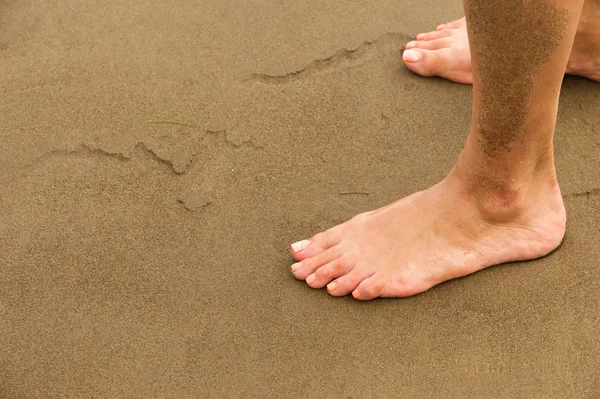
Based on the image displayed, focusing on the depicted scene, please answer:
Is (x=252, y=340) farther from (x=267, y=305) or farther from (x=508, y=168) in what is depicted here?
(x=508, y=168)

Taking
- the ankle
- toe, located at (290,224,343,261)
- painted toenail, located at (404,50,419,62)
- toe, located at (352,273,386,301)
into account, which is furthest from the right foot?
toe, located at (352,273,386,301)

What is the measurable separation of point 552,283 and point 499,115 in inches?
18.3

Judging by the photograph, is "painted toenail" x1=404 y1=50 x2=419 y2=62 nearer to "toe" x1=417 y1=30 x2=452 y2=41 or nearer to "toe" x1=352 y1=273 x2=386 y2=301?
"toe" x1=417 y1=30 x2=452 y2=41

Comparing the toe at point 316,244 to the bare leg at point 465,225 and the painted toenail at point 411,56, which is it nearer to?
the bare leg at point 465,225

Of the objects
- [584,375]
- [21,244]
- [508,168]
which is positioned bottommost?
[584,375]

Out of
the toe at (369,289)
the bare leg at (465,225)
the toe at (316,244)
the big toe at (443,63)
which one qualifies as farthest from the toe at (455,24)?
the toe at (369,289)

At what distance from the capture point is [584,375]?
1380 millimetres

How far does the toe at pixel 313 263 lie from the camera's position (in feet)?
5.13

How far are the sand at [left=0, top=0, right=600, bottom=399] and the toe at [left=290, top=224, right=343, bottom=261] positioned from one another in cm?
4

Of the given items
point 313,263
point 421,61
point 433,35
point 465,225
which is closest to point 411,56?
point 421,61

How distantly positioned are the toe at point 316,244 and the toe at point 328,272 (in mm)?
52

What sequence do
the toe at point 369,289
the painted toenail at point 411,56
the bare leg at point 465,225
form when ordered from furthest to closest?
1. the painted toenail at point 411,56
2. the toe at point 369,289
3. the bare leg at point 465,225

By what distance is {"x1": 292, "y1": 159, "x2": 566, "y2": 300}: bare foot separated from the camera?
5.02 feet

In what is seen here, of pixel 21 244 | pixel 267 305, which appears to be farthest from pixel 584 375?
pixel 21 244
